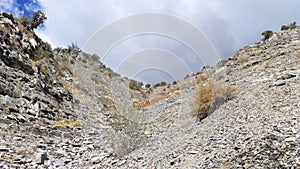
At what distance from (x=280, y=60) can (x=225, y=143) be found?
10294 millimetres

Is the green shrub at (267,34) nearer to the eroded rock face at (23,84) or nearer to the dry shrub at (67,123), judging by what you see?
the eroded rock face at (23,84)

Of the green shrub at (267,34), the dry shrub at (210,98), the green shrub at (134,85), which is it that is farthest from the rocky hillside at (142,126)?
the green shrub at (134,85)

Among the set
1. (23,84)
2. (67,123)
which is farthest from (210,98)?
(23,84)

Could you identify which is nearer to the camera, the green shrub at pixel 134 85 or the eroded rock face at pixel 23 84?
the eroded rock face at pixel 23 84

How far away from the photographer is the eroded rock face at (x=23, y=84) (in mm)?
10898

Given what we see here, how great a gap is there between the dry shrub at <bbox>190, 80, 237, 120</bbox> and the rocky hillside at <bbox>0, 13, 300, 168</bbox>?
44 mm

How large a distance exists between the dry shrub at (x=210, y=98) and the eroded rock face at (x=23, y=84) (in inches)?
283

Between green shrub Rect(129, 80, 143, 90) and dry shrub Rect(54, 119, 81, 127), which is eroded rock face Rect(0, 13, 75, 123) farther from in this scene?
green shrub Rect(129, 80, 143, 90)

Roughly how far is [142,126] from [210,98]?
10.8 ft

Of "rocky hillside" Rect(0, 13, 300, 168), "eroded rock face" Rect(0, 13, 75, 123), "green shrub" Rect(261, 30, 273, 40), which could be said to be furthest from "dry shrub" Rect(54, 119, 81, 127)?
"green shrub" Rect(261, 30, 273, 40)

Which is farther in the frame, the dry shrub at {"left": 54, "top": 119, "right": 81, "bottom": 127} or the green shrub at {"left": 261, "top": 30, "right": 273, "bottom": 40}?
the green shrub at {"left": 261, "top": 30, "right": 273, "bottom": 40}

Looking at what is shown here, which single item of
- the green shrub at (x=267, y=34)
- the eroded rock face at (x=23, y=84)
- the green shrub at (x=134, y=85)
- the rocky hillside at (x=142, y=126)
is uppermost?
the green shrub at (x=134, y=85)

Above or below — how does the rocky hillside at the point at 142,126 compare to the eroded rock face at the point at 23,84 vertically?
below

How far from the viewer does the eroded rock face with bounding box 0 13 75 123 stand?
1090cm
